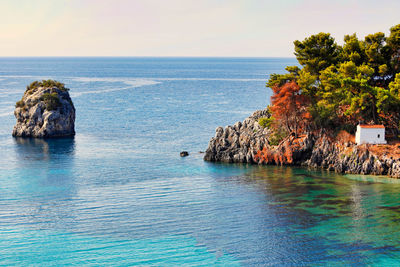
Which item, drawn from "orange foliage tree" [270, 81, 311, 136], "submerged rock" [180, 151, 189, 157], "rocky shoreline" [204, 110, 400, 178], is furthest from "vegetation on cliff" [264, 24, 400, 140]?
"submerged rock" [180, 151, 189, 157]

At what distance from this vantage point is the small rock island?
98.4 m

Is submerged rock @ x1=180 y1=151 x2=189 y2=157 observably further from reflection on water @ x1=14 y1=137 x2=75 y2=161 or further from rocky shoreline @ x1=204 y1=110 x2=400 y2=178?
reflection on water @ x1=14 y1=137 x2=75 y2=161

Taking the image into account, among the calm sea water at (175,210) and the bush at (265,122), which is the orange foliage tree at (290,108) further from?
the calm sea water at (175,210)

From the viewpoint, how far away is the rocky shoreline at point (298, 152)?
66.1m

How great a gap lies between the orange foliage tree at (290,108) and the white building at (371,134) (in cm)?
852

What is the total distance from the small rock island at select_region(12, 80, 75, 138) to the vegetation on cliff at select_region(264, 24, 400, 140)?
46.7 m

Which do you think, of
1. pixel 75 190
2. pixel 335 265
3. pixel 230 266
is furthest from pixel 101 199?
pixel 335 265

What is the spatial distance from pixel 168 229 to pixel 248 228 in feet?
26.3

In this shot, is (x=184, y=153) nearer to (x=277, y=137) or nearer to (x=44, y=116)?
(x=277, y=137)

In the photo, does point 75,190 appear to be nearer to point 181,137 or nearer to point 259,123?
point 259,123

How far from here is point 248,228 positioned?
154 feet

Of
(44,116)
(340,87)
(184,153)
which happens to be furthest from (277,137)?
(44,116)

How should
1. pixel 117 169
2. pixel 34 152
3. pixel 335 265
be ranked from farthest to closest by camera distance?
pixel 34 152 → pixel 117 169 → pixel 335 265

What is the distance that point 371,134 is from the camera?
224ft
